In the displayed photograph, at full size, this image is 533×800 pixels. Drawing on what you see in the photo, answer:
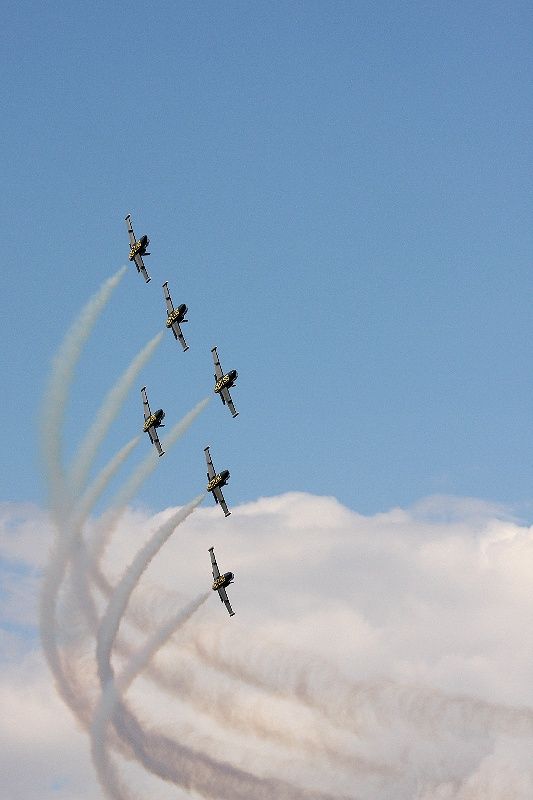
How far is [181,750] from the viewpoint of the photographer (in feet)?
618

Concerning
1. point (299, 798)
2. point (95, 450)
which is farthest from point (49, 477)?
point (299, 798)

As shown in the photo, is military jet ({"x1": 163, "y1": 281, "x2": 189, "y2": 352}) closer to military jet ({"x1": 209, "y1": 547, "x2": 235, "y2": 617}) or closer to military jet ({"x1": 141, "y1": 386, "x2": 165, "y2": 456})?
military jet ({"x1": 141, "y1": 386, "x2": 165, "y2": 456})

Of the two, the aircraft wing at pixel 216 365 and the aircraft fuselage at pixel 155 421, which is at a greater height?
the aircraft wing at pixel 216 365

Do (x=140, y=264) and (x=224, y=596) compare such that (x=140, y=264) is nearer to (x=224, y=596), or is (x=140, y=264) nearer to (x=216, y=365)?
(x=216, y=365)

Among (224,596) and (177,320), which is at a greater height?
(177,320)

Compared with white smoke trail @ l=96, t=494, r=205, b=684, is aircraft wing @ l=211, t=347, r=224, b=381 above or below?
above

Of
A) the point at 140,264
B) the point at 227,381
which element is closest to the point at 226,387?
the point at 227,381

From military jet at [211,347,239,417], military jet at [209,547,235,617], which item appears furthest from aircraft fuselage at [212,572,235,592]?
military jet at [211,347,239,417]

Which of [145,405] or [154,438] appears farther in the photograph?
[145,405]

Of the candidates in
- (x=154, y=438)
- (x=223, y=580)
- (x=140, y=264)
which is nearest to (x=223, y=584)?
(x=223, y=580)

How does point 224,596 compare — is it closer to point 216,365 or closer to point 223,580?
point 223,580

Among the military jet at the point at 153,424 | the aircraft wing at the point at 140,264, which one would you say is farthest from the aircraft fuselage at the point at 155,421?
the aircraft wing at the point at 140,264

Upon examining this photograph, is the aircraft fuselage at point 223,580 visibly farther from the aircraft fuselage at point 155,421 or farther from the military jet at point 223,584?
the aircraft fuselage at point 155,421

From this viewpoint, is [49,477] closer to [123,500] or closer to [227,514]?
[123,500]
